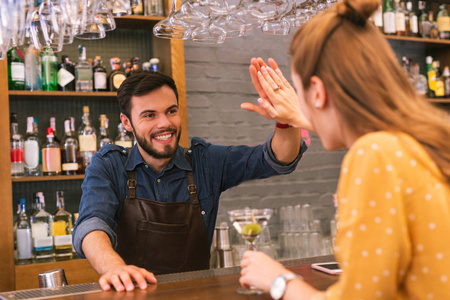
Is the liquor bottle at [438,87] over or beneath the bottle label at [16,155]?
over

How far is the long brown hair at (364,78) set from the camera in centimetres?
90

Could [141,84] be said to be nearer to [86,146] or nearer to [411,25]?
[86,146]

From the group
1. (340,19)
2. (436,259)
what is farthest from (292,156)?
(436,259)

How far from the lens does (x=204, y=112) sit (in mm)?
3439

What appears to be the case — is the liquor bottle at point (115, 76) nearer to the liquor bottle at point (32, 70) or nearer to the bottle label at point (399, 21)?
the liquor bottle at point (32, 70)

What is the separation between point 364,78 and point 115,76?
7.62 feet

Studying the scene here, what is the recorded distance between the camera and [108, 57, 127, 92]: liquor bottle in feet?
9.97

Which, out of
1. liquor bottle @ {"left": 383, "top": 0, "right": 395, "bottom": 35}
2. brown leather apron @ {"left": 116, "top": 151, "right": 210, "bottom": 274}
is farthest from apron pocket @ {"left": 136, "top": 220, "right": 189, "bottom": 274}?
liquor bottle @ {"left": 383, "top": 0, "right": 395, "bottom": 35}

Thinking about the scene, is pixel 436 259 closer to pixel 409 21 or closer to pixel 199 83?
pixel 199 83

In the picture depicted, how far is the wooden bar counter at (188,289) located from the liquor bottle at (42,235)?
132cm

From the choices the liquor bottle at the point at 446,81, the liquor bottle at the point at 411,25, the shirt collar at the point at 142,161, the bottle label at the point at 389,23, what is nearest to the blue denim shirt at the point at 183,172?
the shirt collar at the point at 142,161

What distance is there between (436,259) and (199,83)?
272cm

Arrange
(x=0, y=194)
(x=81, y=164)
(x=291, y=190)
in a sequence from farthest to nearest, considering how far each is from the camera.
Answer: (x=291, y=190) → (x=81, y=164) → (x=0, y=194)

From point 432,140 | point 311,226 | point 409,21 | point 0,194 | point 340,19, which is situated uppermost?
point 409,21
